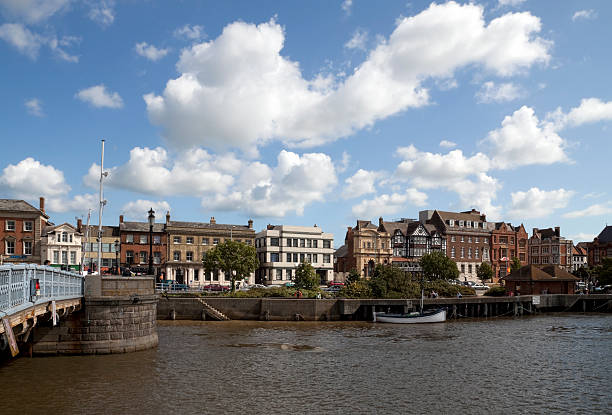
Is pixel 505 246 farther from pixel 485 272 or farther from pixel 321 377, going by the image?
pixel 321 377

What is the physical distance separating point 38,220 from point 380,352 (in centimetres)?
5885

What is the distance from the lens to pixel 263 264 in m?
95.3

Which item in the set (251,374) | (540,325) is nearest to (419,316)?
(540,325)

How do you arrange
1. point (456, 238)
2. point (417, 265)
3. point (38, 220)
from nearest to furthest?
point (38, 220) → point (417, 265) → point (456, 238)

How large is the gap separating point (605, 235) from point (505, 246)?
135 ft

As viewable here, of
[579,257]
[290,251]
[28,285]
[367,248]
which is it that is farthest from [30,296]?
[579,257]

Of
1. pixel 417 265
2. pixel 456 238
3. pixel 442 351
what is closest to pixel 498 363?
pixel 442 351

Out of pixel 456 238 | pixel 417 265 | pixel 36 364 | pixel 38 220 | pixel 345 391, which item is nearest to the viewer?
pixel 345 391

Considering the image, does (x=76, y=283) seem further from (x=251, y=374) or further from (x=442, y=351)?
(x=442, y=351)

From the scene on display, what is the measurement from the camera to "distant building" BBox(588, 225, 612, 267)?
455 ft

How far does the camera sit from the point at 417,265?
106625 mm

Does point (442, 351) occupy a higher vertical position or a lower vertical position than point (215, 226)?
lower

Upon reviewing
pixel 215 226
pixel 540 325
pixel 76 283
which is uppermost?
pixel 215 226

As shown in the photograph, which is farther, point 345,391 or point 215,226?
point 215,226
